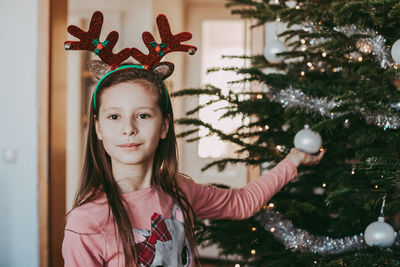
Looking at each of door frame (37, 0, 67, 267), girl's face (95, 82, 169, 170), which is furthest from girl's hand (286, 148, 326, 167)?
door frame (37, 0, 67, 267)

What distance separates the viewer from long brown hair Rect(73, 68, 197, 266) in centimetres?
94

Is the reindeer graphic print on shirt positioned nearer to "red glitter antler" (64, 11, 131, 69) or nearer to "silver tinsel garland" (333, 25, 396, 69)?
"red glitter antler" (64, 11, 131, 69)

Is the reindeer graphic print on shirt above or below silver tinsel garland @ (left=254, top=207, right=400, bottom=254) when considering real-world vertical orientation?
above

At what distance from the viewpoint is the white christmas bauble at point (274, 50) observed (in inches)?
53.9

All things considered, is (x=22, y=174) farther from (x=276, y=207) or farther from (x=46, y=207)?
(x=276, y=207)

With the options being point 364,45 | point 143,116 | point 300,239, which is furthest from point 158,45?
point 300,239

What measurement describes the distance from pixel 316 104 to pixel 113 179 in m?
0.64

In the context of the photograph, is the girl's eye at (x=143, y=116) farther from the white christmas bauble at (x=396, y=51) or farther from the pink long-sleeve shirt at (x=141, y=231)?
the white christmas bauble at (x=396, y=51)

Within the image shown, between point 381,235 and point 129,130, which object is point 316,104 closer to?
point 381,235

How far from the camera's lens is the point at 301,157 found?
1.23 metres

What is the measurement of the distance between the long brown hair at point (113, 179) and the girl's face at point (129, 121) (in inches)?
1.0

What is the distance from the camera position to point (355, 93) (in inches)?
41.0

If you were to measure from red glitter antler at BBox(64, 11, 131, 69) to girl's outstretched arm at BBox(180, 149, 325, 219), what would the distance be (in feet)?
1.33

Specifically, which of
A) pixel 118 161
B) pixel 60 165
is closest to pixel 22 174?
pixel 60 165
